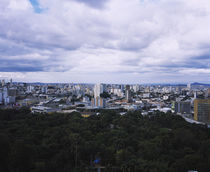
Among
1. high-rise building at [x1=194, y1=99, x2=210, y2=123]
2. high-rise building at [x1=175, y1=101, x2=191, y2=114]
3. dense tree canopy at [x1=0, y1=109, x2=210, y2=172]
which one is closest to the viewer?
dense tree canopy at [x1=0, y1=109, x2=210, y2=172]

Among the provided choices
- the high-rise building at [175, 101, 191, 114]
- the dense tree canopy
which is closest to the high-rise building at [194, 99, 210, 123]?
the high-rise building at [175, 101, 191, 114]

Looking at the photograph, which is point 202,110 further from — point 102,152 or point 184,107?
point 102,152

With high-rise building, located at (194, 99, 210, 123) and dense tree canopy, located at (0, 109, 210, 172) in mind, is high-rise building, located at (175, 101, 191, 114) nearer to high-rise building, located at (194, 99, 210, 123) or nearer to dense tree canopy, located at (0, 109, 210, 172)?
high-rise building, located at (194, 99, 210, 123)

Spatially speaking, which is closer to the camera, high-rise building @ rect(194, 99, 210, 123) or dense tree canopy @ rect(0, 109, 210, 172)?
dense tree canopy @ rect(0, 109, 210, 172)

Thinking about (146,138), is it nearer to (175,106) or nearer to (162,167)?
(162,167)

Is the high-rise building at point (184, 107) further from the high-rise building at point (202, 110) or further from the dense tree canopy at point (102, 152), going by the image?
the dense tree canopy at point (102, 152)

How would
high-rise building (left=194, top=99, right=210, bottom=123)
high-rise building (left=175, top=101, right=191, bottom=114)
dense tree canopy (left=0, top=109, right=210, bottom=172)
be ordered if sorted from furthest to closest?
high-rise building (left=175, top=101, right=191, bottom=114)
high-rise building (left=194, top=99, right=210, bottom=123)
dense tree canopy (left=0, top=109, right=210, bottom=172)

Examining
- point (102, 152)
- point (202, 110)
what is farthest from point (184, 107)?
point (102, 152)

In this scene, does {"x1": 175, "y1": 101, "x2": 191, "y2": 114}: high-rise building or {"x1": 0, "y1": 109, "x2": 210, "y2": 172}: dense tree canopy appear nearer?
{"x1": 0, "y1": 109, "x2": 210, "y2": 172}: dense tree canopy

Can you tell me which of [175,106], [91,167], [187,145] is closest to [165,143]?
[187,145]
